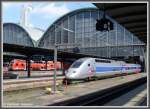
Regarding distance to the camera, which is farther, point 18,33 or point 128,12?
point 18,33

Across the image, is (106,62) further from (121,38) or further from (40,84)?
(121,38)

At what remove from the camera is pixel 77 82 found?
41.3 metres

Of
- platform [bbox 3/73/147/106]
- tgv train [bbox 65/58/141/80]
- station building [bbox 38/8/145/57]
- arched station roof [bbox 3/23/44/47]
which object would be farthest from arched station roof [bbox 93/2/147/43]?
arched station roof [bbox 3/23/44/47]

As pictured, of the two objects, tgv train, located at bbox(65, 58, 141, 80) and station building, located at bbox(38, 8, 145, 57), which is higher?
station building, located at bbox(38, 8, 145, 57)

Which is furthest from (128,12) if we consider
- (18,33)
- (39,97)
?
(18,33)

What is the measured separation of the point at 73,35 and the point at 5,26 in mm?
34524

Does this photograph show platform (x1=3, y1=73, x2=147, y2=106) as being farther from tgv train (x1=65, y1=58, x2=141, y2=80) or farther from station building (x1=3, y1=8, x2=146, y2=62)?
station building (x1=3, y1=8, x2=146, y2=62)

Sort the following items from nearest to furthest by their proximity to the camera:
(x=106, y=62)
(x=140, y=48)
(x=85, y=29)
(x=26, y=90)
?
(x=26, y=90)
(x=106, y=62)
(x=140, y=48)
(x=85, y=29)

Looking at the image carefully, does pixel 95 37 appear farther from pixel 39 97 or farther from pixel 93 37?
pixel 39 97

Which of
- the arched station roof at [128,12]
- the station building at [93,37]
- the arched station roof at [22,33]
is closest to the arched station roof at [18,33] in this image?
→ the arched station roof at [22,33]

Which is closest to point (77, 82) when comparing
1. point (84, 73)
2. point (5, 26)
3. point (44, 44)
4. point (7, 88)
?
point (84, 73)

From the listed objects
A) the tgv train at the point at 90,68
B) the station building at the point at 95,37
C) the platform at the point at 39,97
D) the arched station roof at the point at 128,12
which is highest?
the station building at the point at 95,37

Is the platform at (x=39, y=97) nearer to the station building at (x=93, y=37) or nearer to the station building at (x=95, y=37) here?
the station building at (x=93, y=37)

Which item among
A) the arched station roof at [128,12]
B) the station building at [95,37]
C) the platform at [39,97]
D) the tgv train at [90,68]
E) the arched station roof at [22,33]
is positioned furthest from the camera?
the arched station roof at [22,33]
